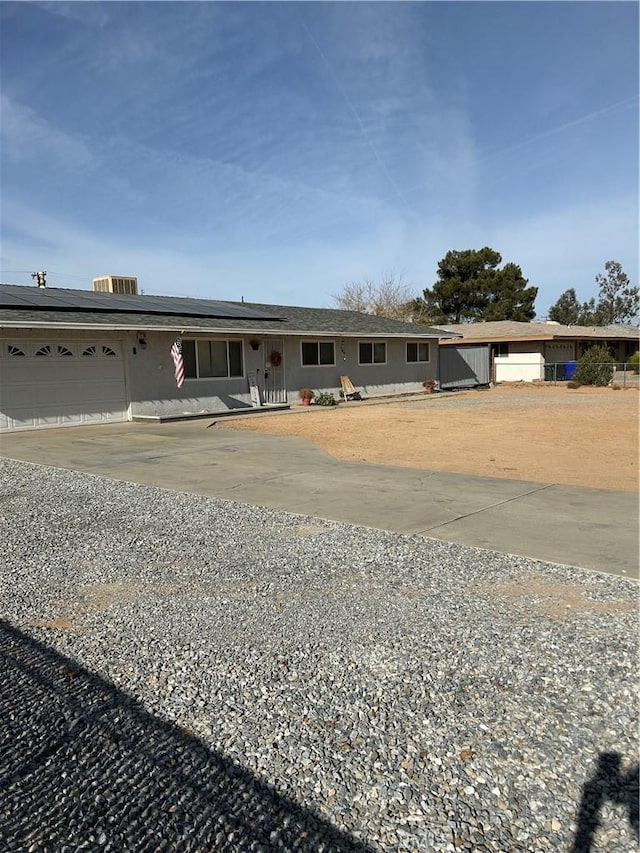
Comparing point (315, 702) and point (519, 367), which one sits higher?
point (519, 367)

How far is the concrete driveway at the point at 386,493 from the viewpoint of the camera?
18.9 feet

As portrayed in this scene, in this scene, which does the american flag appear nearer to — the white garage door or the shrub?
the white garage door

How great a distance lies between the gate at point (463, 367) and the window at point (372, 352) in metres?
5.00

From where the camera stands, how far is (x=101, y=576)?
192 inches

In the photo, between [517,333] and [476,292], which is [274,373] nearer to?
[517,333]

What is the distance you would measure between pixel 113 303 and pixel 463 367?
18.3 metres

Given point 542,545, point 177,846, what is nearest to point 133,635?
point 177,846

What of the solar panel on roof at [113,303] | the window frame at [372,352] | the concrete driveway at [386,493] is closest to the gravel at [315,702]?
the concrete driveway at [386,493]

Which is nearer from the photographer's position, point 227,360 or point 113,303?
point 113,303

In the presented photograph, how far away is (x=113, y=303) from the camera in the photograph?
62.6ft

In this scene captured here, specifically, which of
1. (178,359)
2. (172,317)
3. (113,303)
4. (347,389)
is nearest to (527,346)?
(347,389)

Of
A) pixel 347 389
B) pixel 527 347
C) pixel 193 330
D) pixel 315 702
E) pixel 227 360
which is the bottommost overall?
pixel 315 702

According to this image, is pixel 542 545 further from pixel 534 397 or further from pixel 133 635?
pixel 534 397

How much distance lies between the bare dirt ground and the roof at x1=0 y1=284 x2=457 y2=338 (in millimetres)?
3015
